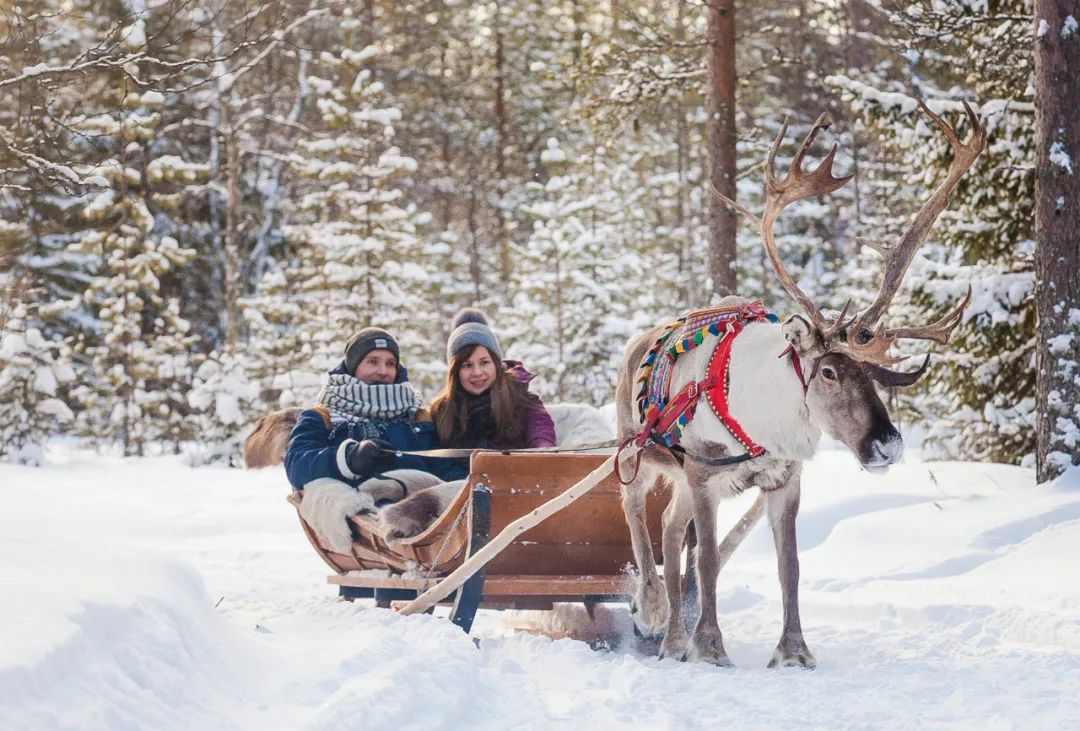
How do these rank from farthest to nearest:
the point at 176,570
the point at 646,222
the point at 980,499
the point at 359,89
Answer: the point at 646,222
the point at 359,89
the point at 980,499
the point at 176,570

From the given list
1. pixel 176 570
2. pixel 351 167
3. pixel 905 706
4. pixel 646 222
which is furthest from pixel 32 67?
pixel 646 222

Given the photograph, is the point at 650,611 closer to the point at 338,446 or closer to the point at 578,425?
the point at 578,425

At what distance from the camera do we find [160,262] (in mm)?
19516

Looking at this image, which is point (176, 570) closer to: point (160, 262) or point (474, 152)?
point (160, 262)

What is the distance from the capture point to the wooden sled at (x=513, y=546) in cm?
562

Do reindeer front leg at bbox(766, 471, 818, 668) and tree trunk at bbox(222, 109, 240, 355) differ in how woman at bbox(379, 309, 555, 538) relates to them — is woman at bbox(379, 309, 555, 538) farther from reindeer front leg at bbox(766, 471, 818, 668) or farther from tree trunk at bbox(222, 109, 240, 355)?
tree trunk at bbox(222, 109, 240, 355)

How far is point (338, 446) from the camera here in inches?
261

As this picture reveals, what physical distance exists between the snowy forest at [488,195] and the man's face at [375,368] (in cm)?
180

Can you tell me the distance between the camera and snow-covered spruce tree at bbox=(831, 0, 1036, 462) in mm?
9703

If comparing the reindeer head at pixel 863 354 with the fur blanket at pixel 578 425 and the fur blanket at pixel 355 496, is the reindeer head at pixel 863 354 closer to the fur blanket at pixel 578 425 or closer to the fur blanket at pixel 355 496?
the fur blanket at pixel 355 496

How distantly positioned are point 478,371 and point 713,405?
2073 millimetres

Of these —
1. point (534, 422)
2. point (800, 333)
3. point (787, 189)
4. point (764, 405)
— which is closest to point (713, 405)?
point (764, 405)

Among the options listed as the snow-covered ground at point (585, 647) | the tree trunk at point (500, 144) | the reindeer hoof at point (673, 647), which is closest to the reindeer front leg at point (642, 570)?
the snow-covered ground at point (585, 647)

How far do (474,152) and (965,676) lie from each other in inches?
1081
